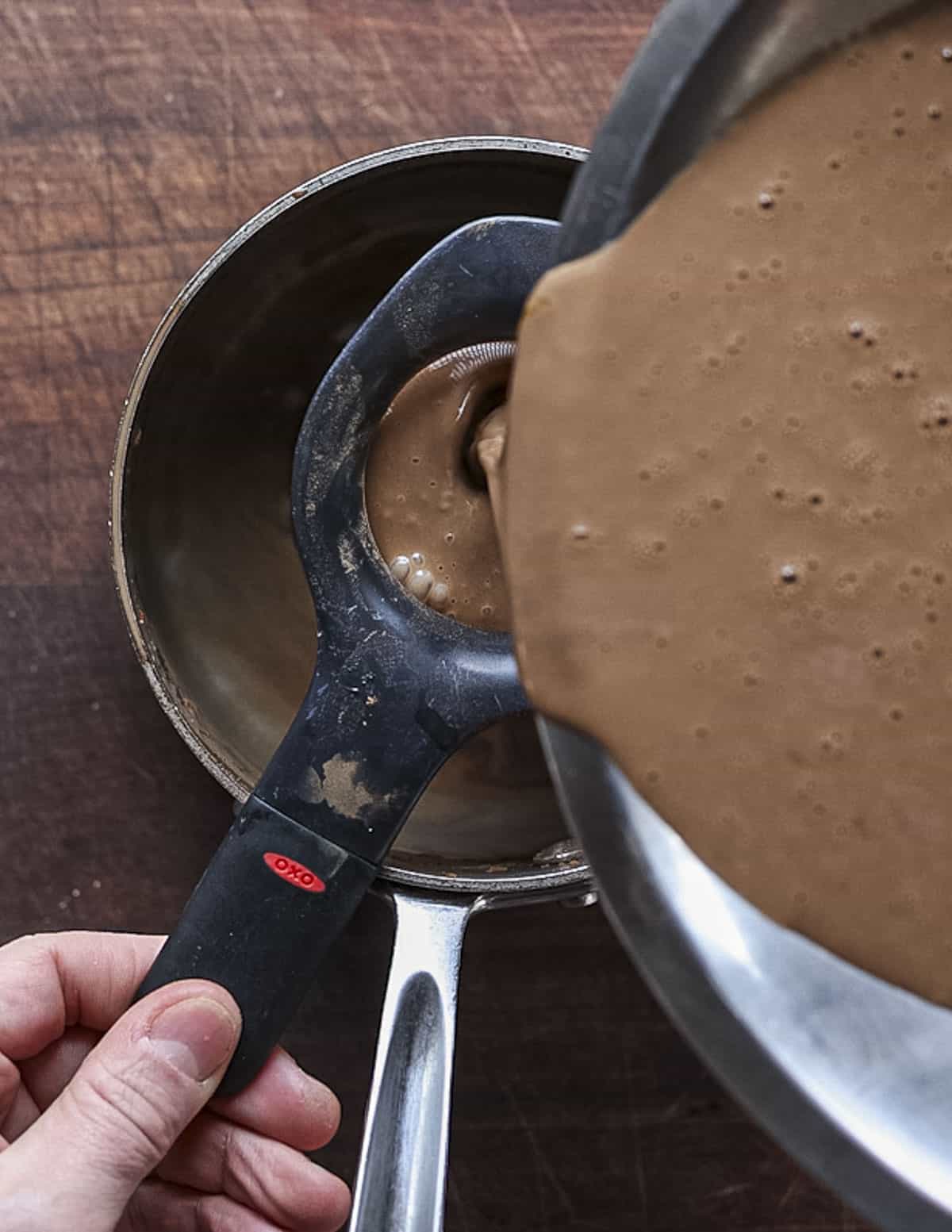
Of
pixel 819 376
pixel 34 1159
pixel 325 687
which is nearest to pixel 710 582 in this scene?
pixel 819 376

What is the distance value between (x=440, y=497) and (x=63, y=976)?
1.17 ft

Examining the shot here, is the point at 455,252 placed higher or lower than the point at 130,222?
higher

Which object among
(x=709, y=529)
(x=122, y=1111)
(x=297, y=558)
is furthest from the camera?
(x=297, y=558)

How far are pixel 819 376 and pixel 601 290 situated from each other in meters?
0.09

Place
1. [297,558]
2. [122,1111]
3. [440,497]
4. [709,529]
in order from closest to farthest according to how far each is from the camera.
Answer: [709,529] < [122,1111] < [440,497] < [297,558]

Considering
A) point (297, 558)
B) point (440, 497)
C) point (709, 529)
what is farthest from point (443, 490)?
point (709, 529)

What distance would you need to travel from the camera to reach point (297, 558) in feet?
2.72

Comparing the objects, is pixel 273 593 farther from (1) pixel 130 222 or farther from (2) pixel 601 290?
(2) pixel 601 290

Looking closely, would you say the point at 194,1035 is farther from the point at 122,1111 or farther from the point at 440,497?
the point at 440,497

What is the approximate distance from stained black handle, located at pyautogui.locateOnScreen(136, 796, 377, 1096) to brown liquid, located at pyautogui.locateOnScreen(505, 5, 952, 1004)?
230 millimetres

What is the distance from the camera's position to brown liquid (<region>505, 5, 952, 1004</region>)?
1.48ft

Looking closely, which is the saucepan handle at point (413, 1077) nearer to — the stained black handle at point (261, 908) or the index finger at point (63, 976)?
the stained black handle at point (261, 908)

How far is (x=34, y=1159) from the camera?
59cm

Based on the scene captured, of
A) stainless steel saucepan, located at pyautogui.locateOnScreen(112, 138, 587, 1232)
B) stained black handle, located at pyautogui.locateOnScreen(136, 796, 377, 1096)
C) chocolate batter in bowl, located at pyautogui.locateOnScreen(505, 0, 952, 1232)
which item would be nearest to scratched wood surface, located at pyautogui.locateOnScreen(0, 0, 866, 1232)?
stainless steel saucepan, located at pyautogui.locateOnScreen(112, 138, 587, 1232)
